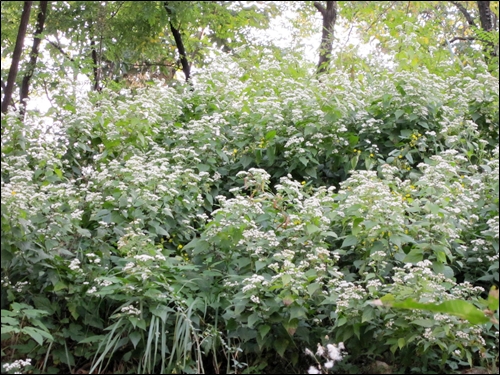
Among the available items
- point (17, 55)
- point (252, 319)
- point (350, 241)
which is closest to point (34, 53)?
point (17, 55)

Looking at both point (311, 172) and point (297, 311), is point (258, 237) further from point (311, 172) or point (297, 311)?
point (311, 172)

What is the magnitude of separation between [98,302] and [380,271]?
1910 millimetres

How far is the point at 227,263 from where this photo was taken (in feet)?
14.8

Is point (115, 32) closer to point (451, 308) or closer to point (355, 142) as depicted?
point (355, 142)

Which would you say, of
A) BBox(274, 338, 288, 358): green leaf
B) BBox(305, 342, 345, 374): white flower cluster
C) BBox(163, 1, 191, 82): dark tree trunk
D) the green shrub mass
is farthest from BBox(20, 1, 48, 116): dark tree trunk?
BBox(305, 342, 345, 374): white flower cluster

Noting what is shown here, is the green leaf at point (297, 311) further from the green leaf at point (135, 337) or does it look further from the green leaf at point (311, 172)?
the green leaf at point (311, 172)

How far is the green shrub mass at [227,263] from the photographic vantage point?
383 centimetres

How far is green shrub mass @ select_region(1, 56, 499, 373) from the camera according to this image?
3828 mm

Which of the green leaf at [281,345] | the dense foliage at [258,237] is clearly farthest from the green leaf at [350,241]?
the green leaf at [281,345]

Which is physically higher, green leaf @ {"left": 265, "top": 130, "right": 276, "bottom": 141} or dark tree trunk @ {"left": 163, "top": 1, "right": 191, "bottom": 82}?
dark tree trunk @ {"left": 163, "top": 1, "right": 191, "bottom": 82}

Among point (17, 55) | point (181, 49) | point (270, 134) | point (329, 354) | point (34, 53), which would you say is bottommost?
point (329, 354)

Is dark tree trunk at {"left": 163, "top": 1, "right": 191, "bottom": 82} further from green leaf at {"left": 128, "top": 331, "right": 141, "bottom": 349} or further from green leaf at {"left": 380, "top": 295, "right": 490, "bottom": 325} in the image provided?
green leaf at {"left": 380, "top": 295, "right": 490, "bottom": 325}

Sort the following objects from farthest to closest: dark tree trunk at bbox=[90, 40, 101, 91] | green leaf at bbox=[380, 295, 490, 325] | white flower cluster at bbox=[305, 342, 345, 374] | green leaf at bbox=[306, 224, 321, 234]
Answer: dark tree trunk at bbox=[90, 40, 101, 91] < green leaf at bbox=[306, 224, 321, 234] < white flower cluster at bbox=[305, 342, 345, 374] < green leaf at bbox=[380, 295, 490, 325]

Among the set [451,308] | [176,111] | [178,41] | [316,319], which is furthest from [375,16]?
[451,308]
